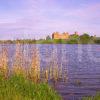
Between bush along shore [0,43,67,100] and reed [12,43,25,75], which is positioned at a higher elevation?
reed [12,43,25,75]

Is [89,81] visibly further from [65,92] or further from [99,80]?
[65,92]

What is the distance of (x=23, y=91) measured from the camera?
45.9 feet

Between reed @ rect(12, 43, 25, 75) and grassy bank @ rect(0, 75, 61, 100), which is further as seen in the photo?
reed @ rect(12, 43, 25, 75)

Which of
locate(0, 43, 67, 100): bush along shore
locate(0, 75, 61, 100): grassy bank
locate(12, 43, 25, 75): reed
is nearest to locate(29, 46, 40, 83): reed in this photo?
locate(0, 43, 67, 100): bush along shore

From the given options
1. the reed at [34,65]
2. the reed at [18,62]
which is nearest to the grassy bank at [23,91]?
the reed at [18,62]

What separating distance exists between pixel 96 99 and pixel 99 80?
459 inches

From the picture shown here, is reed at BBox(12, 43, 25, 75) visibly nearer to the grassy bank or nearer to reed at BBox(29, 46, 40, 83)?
reed at BBox(29, 46, 40, 83)

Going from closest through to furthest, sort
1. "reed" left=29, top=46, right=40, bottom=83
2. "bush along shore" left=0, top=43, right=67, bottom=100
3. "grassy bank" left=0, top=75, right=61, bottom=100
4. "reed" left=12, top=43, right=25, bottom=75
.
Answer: "grassy bank" left=0, top=75, right=61, bottom=100
"bush along shore" left=0, top=43, right=67, bottom=100
"reed" left=12, top=43, right=25, bottom=75
"reed" left=29, top=46, right=40, bottom=83

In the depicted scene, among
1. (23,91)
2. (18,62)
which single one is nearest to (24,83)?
(23,91)

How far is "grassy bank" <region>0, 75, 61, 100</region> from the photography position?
39.8 ft

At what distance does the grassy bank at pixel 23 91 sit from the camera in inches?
478

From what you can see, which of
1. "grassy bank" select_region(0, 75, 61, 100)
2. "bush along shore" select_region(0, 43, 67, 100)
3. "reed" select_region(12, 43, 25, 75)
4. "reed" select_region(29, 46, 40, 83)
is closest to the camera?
"grassy bank" select_region(0, 75, 61, 100)

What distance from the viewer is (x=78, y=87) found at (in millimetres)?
21328

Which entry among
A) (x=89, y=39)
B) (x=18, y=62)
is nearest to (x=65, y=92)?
(x=18, y=62)
